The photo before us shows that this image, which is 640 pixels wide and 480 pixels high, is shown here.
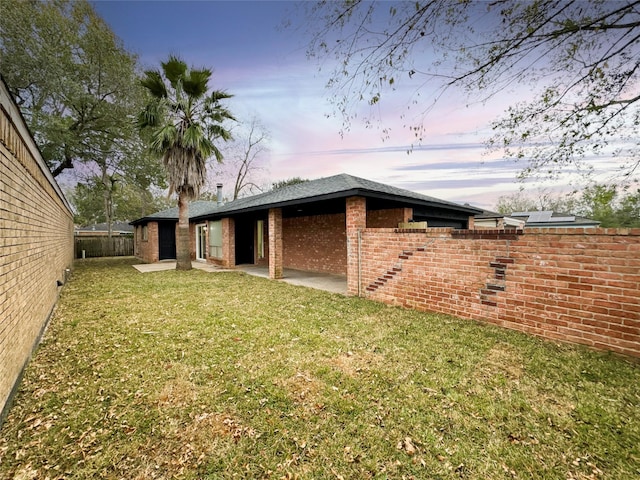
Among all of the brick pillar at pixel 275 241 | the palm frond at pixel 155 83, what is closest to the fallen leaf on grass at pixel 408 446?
the brick pillar at pixel 275 241

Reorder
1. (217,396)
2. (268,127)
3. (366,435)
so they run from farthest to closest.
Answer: (268,127) < (217,396) < (366,435)

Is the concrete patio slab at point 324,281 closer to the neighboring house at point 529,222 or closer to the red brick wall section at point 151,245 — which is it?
the red brick wall section at point 151,245

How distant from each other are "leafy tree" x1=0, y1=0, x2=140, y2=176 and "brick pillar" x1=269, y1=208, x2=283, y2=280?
967 centimetres

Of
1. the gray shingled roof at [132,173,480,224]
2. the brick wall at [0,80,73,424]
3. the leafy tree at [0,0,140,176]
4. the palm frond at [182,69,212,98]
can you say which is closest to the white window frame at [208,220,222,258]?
the gray shingled roof at [132,173,480,224]

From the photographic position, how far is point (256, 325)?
4695 mm

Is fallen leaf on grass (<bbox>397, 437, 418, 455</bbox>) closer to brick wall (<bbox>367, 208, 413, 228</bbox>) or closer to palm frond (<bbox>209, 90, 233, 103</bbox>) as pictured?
brick wall (<bbox>367, 208, 413, 228</bbox>)

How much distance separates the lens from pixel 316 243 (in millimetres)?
11367

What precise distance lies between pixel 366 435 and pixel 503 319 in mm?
3498

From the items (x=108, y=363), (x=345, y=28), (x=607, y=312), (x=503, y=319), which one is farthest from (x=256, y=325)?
(x=607, y=312)

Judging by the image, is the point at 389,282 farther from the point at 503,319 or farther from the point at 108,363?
the point at 108,363

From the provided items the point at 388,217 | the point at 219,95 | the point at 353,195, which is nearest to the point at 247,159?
the point at 219,95

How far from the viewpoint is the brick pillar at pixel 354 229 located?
664 cm

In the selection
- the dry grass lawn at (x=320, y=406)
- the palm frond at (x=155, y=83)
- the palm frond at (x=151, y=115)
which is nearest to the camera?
the dry grass lawn at (x=320, y=406)

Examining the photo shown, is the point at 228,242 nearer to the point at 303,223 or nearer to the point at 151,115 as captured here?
the point at 303,223
